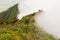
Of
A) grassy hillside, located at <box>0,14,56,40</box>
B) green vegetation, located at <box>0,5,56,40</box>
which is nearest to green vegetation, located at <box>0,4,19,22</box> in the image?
green vegetation, located at <box>0,5,56,40</box>

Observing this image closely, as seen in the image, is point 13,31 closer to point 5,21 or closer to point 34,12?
point 5,21

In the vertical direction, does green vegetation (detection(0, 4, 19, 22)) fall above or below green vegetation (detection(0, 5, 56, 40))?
above

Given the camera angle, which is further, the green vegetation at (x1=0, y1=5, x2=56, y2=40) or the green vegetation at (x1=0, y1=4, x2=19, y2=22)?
the green vegetation at (x1=0, y1=4, x2=19, y2=22)

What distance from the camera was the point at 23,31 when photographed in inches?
93.7

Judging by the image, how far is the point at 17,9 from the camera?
9.55ft

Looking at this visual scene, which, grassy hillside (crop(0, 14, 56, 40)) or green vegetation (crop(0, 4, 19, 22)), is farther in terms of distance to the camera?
green vegetation (crop(0, 4, 19, 22))

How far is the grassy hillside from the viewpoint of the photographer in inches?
85.4

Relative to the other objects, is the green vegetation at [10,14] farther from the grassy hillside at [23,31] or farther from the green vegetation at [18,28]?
the grassy hillside at [23,31]

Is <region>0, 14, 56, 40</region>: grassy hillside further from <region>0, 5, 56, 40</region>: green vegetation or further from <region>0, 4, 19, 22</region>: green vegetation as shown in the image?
<region>0, 4, 19, 22</region>: green vegetation

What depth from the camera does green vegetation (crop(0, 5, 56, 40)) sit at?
221 centimetres

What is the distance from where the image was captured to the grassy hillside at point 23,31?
2.17 meters

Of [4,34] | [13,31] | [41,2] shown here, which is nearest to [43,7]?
[41,2]

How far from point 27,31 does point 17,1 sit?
697 mm

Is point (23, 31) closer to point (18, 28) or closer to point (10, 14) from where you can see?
point (18, 28)
